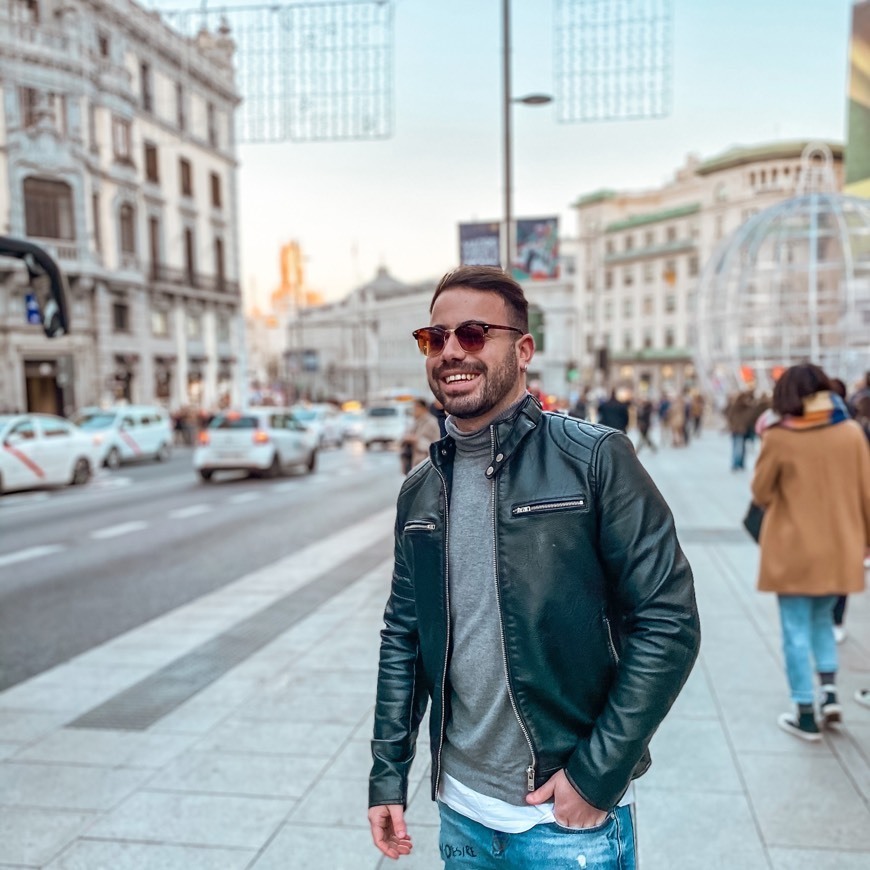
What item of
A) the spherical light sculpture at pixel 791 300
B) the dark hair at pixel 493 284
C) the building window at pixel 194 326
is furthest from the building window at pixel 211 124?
the dark hair at pixel 493 284

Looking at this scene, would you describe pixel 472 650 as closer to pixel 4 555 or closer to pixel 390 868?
pixel 390 868

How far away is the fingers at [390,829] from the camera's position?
1.87 meters

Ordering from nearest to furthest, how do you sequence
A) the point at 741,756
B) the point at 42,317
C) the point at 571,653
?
the point at 571,653 → the point at 741,756 → the point at 42,317

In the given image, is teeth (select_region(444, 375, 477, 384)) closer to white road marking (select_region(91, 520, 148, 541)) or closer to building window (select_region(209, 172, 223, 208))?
white road marking (select_region(91, 520, 148, 541))

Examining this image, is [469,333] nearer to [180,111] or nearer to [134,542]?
[134,542]

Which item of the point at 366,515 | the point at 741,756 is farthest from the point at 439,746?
the point at 366,515

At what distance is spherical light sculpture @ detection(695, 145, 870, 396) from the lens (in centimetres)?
1905

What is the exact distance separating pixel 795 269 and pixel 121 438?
17.6 metres

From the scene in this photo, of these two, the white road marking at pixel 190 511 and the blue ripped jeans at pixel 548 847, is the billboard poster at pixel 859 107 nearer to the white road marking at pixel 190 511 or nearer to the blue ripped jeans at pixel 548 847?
the white road marking at pixel 190 511

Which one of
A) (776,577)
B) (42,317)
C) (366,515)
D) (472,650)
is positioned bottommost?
(366,515)

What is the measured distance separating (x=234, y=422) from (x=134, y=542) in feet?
24.4

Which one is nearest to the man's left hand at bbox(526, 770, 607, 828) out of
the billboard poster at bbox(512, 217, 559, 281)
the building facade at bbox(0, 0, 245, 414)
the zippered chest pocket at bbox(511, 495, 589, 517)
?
the zippered chest pocket at bbox(511, 495, 589, 517)

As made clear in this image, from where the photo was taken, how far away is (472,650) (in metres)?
1.78

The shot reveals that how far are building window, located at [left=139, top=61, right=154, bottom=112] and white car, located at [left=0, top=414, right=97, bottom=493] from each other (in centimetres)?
2404
